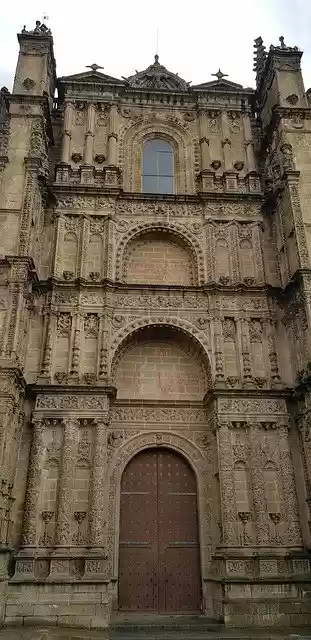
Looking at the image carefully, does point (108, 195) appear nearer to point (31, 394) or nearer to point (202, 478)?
point (31, 394)

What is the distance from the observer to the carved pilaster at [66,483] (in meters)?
12.6

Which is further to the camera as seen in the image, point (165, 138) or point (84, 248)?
point (165, 138)

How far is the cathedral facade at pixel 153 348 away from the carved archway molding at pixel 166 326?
7cm

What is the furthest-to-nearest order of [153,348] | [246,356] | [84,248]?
[84,248] < [153,348] < [246,356]

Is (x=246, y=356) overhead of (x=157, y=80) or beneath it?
beneath

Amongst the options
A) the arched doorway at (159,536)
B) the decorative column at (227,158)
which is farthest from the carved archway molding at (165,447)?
the decorative column at (227,158)

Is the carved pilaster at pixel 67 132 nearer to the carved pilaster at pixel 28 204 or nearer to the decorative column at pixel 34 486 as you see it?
the carved pilaster at pixel 28 204

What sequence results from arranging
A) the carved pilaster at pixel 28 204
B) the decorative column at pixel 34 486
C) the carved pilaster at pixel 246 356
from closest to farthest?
1. the decorative column at pixel 34 486
2. the carved pilaster at pixel 28 204
3. the carved pilaster at pixel 246 356

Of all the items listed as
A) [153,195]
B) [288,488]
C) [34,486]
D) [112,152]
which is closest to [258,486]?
[288,488]

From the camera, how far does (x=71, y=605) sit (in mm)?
11812

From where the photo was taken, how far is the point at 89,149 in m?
18.6

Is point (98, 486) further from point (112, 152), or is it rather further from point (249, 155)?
point (249, 155)

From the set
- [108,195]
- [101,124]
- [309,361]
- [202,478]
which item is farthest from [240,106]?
[202,478]

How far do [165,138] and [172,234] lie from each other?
475 centimetres
